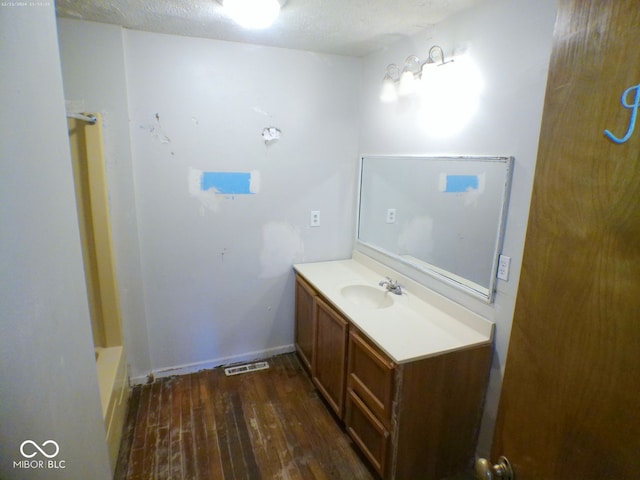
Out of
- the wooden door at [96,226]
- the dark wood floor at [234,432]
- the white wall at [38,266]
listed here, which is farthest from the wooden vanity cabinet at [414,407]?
the wooden door at [96,226]

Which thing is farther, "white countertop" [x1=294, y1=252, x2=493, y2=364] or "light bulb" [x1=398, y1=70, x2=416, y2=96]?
"light bulb" [x1=398, y1=70, x2=416, y2=96]

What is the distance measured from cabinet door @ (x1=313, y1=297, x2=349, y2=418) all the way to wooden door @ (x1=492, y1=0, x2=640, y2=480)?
1235 millimetres

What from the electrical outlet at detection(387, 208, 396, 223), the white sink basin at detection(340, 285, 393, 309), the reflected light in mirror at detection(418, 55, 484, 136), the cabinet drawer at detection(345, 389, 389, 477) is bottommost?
the cabinet drawer at detection(345, 389, 389, 477)

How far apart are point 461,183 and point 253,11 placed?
1366 millimetres

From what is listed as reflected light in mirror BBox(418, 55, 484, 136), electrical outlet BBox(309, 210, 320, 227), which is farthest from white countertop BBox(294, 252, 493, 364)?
reflected light in mirror BBox(418, 55, 484, 136)

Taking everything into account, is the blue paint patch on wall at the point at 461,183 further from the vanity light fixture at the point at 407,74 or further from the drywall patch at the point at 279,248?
the drywall patch at the point at 279,248

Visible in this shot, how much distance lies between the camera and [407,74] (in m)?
1.99

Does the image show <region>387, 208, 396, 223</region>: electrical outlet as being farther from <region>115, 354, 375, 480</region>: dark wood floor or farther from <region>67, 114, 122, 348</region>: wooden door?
<region>67, 114, 122, 348</region>: wooden door

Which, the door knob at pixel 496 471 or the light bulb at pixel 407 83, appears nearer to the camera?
the door knob at pixel 496 471

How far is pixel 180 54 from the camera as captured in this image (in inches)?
84.0

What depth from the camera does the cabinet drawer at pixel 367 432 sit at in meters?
1.60

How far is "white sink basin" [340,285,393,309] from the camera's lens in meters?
2.21

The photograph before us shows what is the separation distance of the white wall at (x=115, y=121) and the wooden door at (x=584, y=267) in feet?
7.30

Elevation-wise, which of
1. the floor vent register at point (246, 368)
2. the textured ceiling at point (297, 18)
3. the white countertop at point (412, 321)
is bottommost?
the floor vent register at point (246, 368)
